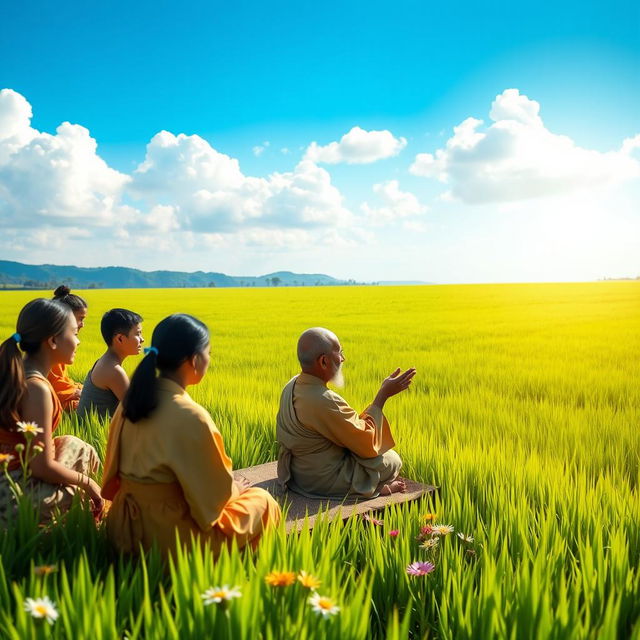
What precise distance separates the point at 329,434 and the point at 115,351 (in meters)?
2.08

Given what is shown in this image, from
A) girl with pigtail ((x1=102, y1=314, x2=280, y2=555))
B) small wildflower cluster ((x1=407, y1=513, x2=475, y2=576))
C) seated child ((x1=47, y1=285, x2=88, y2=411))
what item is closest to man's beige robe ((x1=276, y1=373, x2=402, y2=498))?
small wildflower cluster ((x1=407, y1=513, x2=475, y2=576))

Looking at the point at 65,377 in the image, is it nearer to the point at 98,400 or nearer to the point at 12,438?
the point at 98,400

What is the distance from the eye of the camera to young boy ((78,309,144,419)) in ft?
16.3

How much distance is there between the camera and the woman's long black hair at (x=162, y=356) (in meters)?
2.55

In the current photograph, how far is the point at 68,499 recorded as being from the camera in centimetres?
315

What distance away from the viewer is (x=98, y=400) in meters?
5.47

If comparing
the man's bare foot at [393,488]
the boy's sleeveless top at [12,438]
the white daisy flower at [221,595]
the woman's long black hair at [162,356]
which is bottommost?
the man's bare foot at [393,488]

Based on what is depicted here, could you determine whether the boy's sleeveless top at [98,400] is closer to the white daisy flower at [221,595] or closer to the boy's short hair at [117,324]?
the boy's short hair at [117,324]

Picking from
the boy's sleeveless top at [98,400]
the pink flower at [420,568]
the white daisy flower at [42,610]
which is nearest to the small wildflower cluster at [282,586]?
the white daisy flower at [42,610]

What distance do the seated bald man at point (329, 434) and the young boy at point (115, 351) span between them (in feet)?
5.02

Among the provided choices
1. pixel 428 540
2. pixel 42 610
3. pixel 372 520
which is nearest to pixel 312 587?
pixel 42 610

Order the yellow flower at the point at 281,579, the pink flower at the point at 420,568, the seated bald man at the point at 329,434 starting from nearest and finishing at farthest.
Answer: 1. the yellow flower at the point at 281,579
2. the pink flower at the point at 420,568
3. the seated bald man at the point at 329,434

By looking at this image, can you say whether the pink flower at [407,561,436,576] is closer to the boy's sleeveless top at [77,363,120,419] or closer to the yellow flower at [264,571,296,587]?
the yellow flower at [264,571,296,587]

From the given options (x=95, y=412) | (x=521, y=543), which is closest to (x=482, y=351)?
(x=95, y=412)
